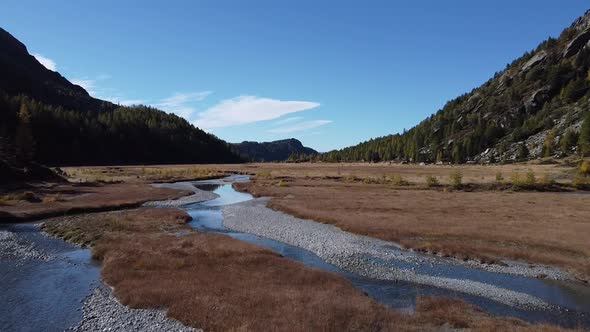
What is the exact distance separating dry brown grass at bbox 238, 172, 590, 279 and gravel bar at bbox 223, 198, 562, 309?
2.35 meters

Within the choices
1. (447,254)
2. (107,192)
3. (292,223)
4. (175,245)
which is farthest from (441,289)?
(107,192)

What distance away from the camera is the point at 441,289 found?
25188 mm

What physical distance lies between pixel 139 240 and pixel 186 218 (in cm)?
1513

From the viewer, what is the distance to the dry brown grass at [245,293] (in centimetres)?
1844

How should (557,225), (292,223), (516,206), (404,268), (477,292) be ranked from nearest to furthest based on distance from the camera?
(477,292) < (404,268) < (557,225) < (292,223) < (516,206)

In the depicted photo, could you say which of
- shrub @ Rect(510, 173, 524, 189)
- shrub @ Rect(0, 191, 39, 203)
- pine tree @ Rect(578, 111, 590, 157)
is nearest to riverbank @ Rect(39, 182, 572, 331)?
Answer: shrub @ Rect(0, 191, 39, 203)

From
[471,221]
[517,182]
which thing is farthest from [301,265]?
[517,182]

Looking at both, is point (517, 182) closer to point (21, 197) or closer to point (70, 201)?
point (70, 201)

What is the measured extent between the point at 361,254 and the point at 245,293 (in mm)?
14785

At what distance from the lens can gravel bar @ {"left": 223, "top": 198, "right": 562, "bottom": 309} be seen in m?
24.9

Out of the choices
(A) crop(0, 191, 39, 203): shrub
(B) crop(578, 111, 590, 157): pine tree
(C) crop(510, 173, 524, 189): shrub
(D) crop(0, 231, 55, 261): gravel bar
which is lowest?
(D) crop(0, 231, 55, 261): gravel bar

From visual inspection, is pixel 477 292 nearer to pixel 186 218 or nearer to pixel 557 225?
pixel 557 225

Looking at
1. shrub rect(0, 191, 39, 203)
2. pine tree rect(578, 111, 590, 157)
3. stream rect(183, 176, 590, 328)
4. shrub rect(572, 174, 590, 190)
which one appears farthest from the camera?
pine tree rect(578, 111, 590, 157)

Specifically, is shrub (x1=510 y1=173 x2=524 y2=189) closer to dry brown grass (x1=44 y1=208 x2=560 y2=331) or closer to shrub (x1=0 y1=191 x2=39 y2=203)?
dry brown grass (x1=44 y1=208 x2=560 y2=331)
